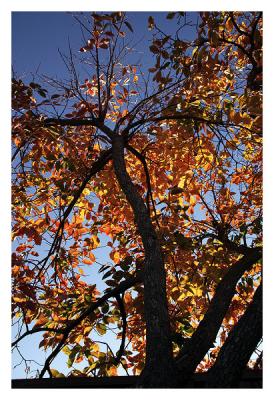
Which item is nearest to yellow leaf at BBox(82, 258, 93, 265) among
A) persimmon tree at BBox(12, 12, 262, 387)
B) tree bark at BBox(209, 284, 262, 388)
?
persimmon tree at BBox(12, 12, 262, 387)

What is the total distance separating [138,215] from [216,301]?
3.46 ft

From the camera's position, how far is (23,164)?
5.41 m

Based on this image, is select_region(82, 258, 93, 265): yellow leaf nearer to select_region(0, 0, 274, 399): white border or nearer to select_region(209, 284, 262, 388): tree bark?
select_region(0, 0, 274, 399): white border

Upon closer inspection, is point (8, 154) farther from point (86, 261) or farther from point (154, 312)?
point (86, 261)

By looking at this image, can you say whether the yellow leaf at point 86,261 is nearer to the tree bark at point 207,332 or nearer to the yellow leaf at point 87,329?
the yellow leaf at point 87,329

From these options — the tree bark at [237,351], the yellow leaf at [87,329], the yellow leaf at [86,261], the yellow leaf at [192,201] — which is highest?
the yellow leaf at [192,201]

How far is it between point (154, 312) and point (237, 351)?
724 millimetres

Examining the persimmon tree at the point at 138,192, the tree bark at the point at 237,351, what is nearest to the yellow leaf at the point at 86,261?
the persimmon tree at the point at 138,192

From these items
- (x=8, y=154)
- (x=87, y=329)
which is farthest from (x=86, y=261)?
(x=8, y=154)

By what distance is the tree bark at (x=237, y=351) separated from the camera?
262cm

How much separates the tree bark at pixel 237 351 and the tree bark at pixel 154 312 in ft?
1.10
